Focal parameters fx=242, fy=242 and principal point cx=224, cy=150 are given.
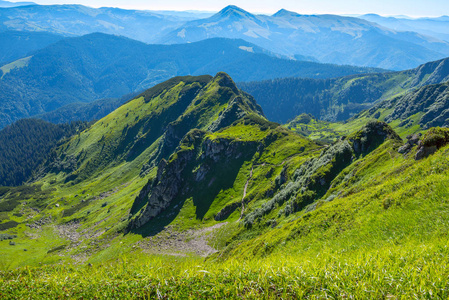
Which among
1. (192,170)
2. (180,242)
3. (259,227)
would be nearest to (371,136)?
(259,227)

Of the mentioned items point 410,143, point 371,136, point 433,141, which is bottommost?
point 371,136

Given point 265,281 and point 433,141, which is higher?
point 433,141

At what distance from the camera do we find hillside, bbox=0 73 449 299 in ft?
26.1

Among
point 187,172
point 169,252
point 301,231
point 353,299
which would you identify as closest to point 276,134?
point 187,172

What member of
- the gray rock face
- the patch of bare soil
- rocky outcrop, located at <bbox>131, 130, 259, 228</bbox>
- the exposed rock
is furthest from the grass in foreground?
rocky outcrop, located at <bbox>131, 130, 259, 228</bbox>

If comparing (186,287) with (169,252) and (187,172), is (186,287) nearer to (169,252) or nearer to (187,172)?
(169,252)

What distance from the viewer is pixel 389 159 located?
144ft

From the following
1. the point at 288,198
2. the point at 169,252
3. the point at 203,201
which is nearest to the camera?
the point at 288,198

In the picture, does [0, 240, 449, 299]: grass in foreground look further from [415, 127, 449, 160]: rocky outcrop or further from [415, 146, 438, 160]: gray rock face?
[415, 146, 438, 160]: gray rock face

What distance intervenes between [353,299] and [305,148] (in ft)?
356

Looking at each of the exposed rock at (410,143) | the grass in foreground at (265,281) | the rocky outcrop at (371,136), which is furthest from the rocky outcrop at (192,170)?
the grass in foreground at (265,281)

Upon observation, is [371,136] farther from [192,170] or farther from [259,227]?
[192,170]

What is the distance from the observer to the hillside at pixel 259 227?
313 inches

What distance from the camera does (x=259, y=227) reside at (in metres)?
66.2
